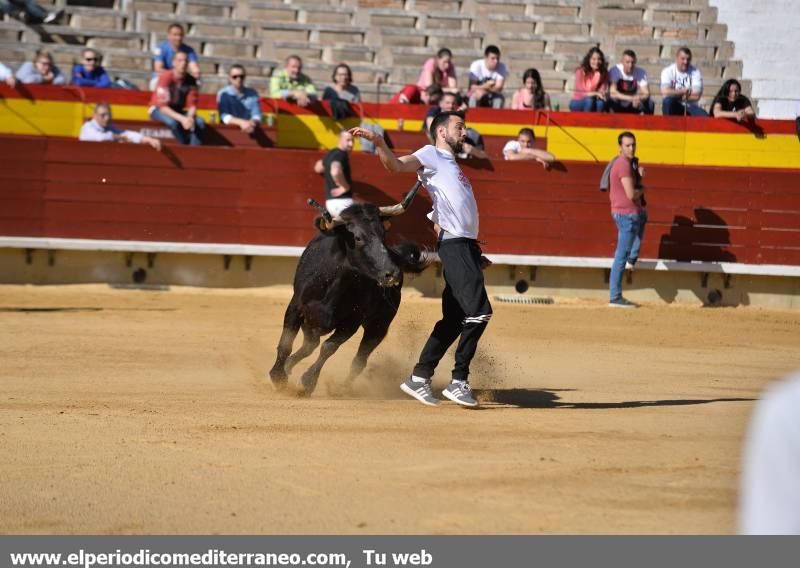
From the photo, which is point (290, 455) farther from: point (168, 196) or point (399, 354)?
point (168, 196)

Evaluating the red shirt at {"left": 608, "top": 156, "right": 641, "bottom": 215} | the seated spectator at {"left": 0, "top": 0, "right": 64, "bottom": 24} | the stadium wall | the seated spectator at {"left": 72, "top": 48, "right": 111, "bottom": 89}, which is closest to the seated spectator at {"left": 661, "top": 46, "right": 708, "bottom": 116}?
the stadium wall

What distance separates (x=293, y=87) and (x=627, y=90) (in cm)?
380

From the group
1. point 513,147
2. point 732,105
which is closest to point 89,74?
point 513,147

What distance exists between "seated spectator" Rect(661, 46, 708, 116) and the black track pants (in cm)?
877

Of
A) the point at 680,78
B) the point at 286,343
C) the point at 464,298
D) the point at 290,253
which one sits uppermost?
the point at 680,78

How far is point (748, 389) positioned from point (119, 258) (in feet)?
24.7

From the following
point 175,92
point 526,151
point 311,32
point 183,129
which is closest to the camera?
point 175,92

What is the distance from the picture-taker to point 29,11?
15.3 m

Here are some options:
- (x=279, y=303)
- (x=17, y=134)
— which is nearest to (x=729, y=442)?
(x=279, y=303)

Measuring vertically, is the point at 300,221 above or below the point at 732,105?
below

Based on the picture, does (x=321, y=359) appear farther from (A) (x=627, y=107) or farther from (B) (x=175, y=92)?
(A) (x=627, y=107)

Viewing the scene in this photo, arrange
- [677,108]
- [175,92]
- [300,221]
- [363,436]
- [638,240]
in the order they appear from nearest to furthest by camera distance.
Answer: [363,436] → [638,240] → [175,92] → [300,221] → [677,108]

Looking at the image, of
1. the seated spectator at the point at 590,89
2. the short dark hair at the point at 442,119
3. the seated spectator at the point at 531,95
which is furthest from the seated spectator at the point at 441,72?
the short dark hair at the point at 442,119

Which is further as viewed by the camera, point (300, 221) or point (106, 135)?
point (300, 221)
